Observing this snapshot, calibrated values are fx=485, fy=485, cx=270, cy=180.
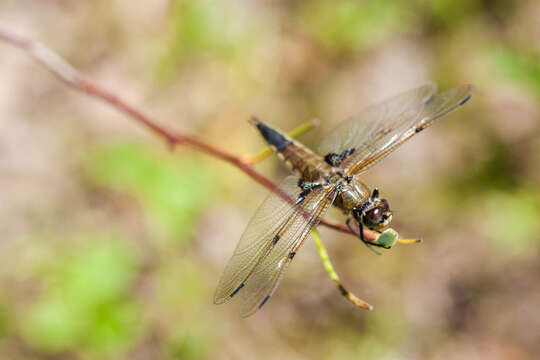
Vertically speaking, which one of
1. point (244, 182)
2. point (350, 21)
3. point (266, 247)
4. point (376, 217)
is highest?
point (350, 21)

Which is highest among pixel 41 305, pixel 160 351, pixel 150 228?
pixel 150 228

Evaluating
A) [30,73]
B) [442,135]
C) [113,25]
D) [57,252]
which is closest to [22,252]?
[57,252]

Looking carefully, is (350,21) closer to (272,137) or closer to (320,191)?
(272,137)

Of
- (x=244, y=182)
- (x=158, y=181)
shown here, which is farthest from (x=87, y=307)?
(x=244, y=182)

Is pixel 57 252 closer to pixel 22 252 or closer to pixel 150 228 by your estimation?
pixel 22 252

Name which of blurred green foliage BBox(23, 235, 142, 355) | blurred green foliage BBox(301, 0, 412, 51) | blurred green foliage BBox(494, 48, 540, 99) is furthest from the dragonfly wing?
blurred green foliage BBox(301, 0, 412, 51)

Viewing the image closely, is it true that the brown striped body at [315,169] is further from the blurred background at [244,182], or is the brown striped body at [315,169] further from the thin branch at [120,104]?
the blurred background at [244,182]

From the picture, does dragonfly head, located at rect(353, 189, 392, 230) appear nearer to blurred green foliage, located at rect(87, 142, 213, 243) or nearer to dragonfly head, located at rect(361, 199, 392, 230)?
dragonfly head, located at rect(361, 199, 392, 230)
